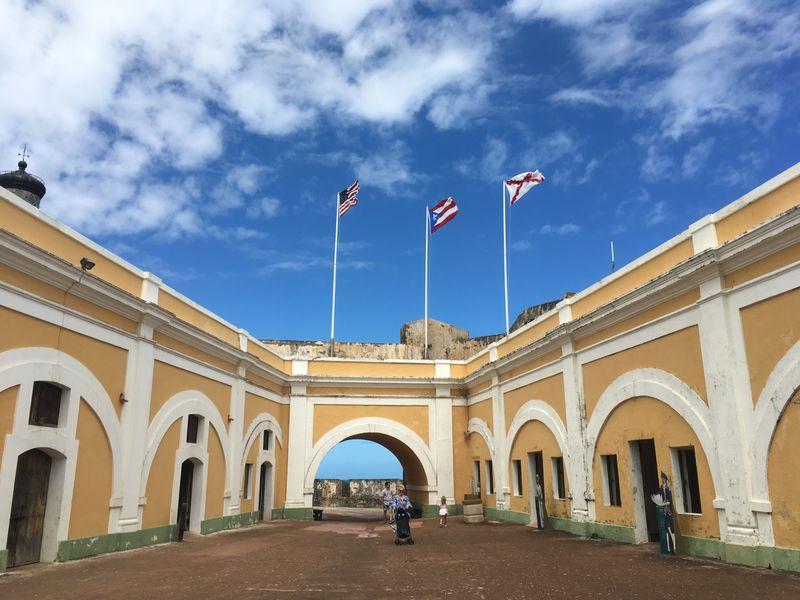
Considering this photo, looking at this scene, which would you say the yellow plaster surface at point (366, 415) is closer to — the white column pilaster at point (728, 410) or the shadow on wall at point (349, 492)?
the shadow on wall at point (349, 492)

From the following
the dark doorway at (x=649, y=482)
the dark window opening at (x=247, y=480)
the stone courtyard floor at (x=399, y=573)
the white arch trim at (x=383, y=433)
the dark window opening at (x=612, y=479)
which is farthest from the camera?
the white arch trim at (x=383, y=433)

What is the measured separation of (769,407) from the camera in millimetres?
8781

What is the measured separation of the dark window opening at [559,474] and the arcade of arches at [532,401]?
0.04 metres

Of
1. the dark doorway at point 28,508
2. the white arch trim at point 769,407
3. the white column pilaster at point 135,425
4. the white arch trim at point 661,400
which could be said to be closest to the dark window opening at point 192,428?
the white column pilaster at point 135,425

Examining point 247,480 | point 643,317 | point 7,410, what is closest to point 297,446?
point 247,480

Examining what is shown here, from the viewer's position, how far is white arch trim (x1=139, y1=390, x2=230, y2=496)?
12.8 meters

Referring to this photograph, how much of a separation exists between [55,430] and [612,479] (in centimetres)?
1074

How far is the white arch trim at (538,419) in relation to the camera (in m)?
15.2

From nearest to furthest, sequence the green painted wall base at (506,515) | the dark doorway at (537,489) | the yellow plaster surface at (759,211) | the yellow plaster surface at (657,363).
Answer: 1. the yellow plaster surface at (759,211)
2. the yellow plaster surface at (657,363)
3. the dark doorway at (537,489)
4. the green painted wall base at (506,515)

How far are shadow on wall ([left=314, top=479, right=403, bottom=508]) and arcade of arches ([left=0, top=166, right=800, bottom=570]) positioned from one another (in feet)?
50.0

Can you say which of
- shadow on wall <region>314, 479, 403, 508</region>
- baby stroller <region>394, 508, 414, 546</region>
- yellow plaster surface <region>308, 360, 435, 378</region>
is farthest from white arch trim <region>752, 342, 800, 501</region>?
shadow on wall <region>314, 479, 403, 508</region>

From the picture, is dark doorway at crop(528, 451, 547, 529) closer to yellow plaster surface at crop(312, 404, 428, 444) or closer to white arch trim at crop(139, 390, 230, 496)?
yellow plaster surface at crop(312, 404, 428, 444)

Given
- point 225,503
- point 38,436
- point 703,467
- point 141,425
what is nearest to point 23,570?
point 38,436

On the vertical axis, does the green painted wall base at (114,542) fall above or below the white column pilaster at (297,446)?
below
